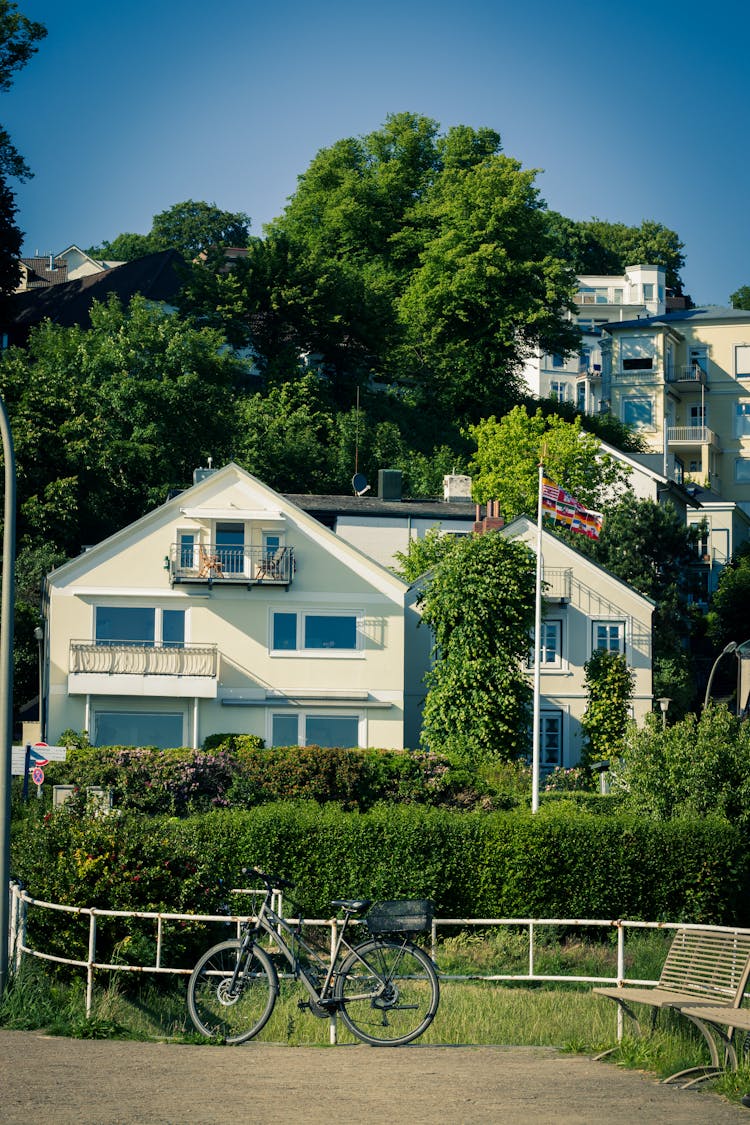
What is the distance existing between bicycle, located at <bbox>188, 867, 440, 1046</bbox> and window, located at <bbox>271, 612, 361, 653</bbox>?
33559 millimetres

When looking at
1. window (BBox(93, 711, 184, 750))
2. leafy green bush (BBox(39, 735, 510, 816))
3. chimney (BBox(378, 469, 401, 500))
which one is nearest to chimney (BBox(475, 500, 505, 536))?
chimney (BBox(378, 469, 401, 500))

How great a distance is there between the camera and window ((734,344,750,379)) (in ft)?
343

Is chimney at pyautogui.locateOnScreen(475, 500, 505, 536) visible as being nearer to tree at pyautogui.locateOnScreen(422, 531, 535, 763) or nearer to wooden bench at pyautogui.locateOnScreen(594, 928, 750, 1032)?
tree at pyautogui.locateOnScreen(422, 531, 535, 763)

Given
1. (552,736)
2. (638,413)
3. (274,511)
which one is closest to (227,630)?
(274,511)

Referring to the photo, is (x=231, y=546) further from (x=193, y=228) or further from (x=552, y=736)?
(x=193, y=228)

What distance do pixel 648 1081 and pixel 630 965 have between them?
39.7ft

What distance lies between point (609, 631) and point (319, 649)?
1016 cm

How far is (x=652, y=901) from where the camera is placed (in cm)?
2862

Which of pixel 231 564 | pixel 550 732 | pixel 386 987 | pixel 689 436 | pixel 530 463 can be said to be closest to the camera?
pixel 386 987

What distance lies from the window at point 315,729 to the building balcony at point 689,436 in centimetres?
5743

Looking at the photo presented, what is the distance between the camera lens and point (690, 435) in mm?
101375

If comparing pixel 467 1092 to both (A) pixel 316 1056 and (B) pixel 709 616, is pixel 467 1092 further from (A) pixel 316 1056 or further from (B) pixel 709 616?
(B) pixel 709 616

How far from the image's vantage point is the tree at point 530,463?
65.4m

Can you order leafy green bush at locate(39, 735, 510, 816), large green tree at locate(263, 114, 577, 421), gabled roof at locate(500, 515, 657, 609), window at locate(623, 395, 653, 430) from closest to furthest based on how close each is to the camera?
leafy green bush at locate(39, 735, 510, 816)
gabled roof at locate(500, 515, 657, 609)
large green tree at locate(263, 114, 577, 421)
window at locate(623, 395, 653, 430)
